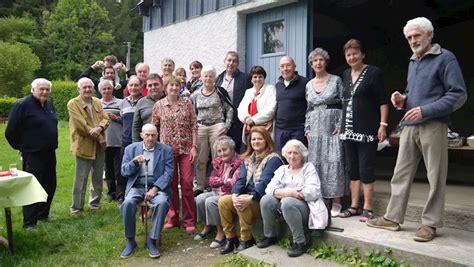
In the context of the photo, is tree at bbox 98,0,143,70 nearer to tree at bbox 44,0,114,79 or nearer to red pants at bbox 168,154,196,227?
tree at bbox 44,0,114,79

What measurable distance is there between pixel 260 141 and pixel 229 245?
1125mm

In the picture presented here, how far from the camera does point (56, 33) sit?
117 feet

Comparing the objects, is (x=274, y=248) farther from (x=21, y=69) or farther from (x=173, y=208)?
(x=21, y=69)

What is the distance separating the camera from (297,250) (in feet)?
13.0

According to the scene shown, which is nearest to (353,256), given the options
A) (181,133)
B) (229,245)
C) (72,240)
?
(229,245)

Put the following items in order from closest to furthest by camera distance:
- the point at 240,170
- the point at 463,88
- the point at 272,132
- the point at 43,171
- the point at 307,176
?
1. the point at 463,88
2. the point at 307,176
3. the point at 240,170
4. the point at 272,132
5. the point at 43,171

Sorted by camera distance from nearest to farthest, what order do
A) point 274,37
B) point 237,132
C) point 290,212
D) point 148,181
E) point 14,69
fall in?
point 290,212
point 148,181
point 237,132
point 274,37
point 14,69

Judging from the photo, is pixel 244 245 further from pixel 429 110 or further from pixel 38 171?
pixel 38 171

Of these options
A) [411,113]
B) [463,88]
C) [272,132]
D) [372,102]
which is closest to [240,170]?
[272,132]

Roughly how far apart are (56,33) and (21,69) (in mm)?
11200

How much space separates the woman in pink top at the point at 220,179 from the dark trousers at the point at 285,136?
0.46 metres

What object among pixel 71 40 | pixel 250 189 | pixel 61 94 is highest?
pixel 71 40

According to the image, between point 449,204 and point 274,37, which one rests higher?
point 274,37

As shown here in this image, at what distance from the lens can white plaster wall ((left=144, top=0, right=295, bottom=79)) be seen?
630cm
